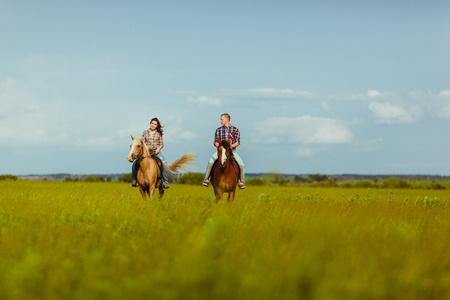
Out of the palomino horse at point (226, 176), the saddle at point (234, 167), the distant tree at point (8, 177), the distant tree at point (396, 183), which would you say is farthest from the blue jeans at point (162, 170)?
the distant tree at point (396, 183)

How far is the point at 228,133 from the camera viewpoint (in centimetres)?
1370

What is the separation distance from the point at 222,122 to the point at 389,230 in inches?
272

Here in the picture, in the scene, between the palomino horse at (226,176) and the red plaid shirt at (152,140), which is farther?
the red plaid shirt at (152,140)

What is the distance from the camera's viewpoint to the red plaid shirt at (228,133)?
45.0ft

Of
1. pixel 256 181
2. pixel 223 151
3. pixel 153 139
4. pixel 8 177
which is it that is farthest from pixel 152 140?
pixel 256 181

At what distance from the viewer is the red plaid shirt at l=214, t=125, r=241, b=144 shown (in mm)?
13703

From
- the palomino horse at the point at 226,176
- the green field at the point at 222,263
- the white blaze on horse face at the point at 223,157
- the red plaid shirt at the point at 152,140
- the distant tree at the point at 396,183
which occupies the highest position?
the red plaid shirt at the point at 152,140

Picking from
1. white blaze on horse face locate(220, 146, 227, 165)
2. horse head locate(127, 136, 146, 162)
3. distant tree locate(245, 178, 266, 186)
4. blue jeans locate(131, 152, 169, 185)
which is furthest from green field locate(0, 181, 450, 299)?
distant tree locate(245, 178, 266, 186)

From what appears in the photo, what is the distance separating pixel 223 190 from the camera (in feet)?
45.0

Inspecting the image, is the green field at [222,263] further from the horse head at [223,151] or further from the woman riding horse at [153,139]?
the woman riding horse at [153,139]


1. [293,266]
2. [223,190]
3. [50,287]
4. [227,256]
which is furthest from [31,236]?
[223,190]

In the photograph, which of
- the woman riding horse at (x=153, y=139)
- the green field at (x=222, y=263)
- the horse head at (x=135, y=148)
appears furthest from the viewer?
the woman riding horse at (x=153, y=139)

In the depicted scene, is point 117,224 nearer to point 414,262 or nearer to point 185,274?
point 185,274

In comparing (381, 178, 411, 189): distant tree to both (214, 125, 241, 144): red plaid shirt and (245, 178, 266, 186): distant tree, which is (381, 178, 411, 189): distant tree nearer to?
(245, 178, 266, 186): distant tree
